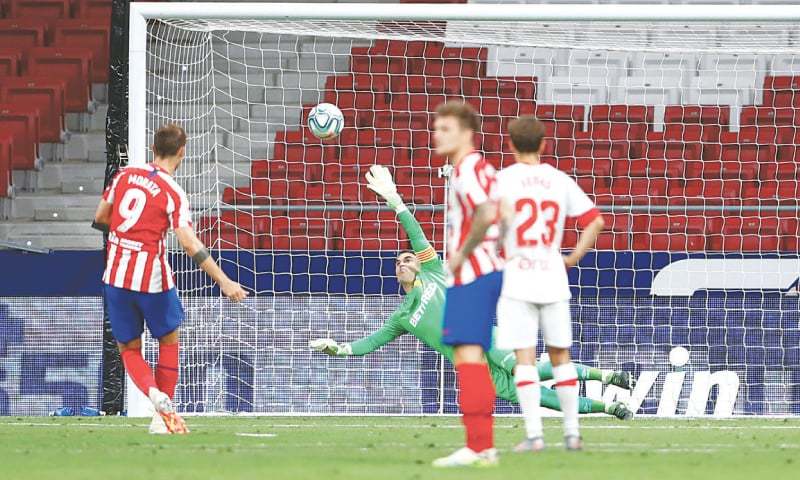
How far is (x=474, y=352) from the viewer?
245 inches

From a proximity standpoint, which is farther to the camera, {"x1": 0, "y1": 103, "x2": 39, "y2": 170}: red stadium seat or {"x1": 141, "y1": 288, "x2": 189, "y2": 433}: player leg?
{"x1": 0, "y1": 103, "x2": 39, "y2": 170}: red stadium seat

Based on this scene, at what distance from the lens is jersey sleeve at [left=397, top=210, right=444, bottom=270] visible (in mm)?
10047

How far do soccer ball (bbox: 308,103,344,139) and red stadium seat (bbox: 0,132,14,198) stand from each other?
552cm

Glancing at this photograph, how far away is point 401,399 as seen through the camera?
1280cm

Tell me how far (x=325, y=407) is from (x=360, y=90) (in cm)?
438

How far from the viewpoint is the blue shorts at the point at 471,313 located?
6195mm

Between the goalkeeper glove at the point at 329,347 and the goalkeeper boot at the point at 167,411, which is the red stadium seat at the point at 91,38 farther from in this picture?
the goalkeeper boot at the point at 167,411

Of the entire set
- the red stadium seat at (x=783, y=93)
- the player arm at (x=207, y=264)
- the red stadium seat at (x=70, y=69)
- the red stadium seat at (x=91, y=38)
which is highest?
the red stadium seat at (x=91, y=38)

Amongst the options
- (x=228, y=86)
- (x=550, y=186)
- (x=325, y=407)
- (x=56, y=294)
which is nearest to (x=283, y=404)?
(x=325, y=407)

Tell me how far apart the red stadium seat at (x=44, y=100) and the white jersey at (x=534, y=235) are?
10.9 metres

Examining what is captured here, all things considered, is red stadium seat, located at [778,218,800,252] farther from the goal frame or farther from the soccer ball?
the soccer ball

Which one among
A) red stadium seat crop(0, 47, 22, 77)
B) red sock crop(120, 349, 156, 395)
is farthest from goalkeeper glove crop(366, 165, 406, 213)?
red stadium seat crop(0, 47, 22, 77)

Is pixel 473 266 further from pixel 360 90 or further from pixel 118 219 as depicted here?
pixel 360 90

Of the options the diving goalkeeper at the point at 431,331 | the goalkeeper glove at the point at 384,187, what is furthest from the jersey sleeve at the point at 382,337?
the goalkeeper glove at the point at 384,187
